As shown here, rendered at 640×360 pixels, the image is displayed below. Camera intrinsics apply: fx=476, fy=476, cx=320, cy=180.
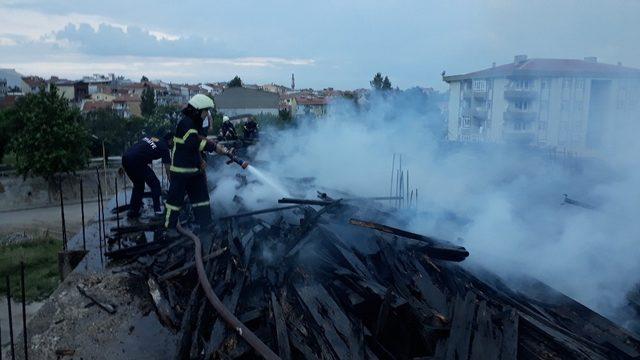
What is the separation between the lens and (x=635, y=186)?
25.3 feet

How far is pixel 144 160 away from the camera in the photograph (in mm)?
7285

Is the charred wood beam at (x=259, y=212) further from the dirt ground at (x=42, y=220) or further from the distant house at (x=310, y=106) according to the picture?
the distant house at (x=310, y=106)

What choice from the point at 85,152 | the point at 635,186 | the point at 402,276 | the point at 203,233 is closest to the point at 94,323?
the point at 203,233

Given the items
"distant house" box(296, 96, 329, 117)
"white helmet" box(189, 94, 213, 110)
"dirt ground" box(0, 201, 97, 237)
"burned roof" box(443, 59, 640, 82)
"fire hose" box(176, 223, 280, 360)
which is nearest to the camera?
"fire hose" box(176, 223, 280, 360)

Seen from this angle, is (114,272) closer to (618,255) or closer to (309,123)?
(618,255)

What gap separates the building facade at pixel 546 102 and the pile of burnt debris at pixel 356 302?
39.9ft

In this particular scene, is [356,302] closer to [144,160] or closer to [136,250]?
[136,250]

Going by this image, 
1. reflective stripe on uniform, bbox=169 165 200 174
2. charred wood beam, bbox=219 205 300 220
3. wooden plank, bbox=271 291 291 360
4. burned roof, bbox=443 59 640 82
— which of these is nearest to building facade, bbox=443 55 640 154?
burned roof, bbox=443 59 640 82

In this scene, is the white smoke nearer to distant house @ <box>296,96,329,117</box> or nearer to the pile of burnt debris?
the pile of burnt debris

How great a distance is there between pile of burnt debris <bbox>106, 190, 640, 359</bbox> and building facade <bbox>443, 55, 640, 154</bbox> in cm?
1216

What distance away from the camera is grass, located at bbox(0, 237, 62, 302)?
14555 mm

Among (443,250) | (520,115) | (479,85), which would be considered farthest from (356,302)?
(479,85)

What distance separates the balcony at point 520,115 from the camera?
2562cm

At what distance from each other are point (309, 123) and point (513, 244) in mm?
9966
